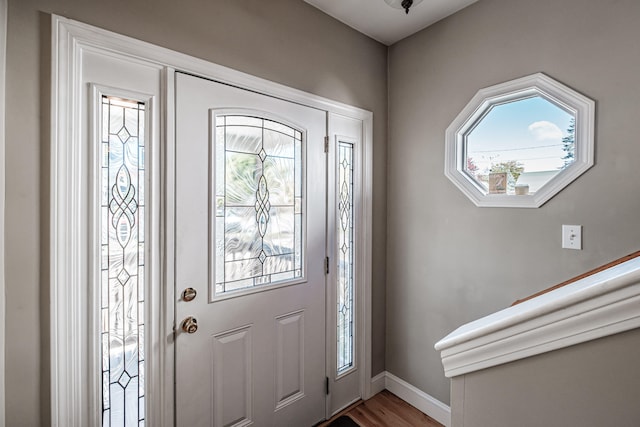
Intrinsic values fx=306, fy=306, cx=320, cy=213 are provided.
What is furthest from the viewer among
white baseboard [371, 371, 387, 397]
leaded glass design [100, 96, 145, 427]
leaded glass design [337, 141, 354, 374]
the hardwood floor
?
white baseboard [371, 371, 387, 397]

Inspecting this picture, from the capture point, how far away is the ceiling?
74.7 inches

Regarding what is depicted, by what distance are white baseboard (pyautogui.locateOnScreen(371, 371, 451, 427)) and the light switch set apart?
127cm

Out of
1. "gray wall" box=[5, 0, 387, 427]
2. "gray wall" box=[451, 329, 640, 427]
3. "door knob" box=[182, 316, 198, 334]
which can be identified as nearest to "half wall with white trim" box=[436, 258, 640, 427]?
→ "gray wall" box=[451, 329, 640, 427]

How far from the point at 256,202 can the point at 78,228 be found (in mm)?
780

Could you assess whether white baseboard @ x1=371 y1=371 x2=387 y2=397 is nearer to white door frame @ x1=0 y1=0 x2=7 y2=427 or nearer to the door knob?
the door knob

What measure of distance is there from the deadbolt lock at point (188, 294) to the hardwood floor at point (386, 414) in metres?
1.26

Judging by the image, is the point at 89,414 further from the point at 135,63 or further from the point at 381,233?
the point at 381,233

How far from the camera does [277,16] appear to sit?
5.69ft

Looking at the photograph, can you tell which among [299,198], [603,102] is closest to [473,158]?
[603,102]

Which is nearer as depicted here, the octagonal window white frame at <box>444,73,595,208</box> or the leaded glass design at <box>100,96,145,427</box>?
the leaded glass design at <box>100,96,145,427</box>

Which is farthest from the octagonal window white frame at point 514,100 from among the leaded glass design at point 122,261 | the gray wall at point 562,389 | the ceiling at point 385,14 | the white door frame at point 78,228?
the leaded glass design at point 122,261

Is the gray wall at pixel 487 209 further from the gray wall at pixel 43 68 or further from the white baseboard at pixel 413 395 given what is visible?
the gray wall at pixel 43 68

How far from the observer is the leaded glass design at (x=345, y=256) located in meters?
2.13

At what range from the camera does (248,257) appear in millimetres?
1666
